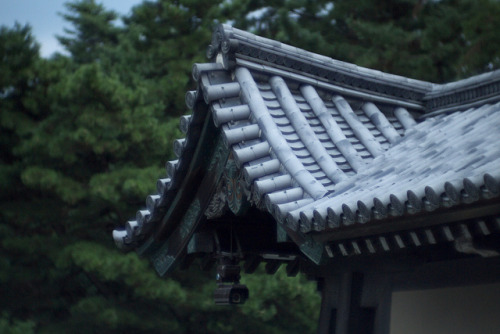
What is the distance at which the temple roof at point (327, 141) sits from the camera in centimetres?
387

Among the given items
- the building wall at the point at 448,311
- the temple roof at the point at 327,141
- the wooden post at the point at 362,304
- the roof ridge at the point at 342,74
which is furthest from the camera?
the roof ridge at the point at 342,74

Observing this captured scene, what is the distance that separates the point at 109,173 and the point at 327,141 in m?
9.28

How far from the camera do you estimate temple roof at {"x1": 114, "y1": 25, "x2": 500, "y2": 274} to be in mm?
3869

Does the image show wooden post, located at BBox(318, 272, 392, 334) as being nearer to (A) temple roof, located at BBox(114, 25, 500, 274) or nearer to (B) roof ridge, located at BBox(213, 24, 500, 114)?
(A) temple roof, located at BBox(114, 25, 500, 274)

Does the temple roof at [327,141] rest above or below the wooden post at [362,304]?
above

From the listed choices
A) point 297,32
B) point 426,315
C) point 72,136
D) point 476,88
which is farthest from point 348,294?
point 297,32

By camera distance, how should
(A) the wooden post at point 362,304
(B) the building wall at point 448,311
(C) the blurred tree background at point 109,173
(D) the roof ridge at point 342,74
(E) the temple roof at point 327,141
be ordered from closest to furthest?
1. (E) the temple roof at point 327,141
2. (B) the building wall at point 448,311
3. (A) the wooden post at point 362,304
4. (D) the roof ridge at point 342,74
5. (C) the blurred tree background at point 109,173

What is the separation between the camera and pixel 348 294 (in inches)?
204

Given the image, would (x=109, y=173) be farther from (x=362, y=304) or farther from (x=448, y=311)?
(x=448, y=311)

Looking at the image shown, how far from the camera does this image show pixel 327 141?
200 inches

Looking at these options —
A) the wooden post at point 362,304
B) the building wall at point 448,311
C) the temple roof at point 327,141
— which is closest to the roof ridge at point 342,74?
the temple roof at point 327,141

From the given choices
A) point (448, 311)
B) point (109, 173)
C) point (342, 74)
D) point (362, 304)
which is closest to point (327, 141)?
point (342, 74)

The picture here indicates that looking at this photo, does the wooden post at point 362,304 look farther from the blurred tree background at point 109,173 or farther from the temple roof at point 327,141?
the blurred tree background at point 109,173

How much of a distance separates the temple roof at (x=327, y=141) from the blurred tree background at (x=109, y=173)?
7.69 metres
